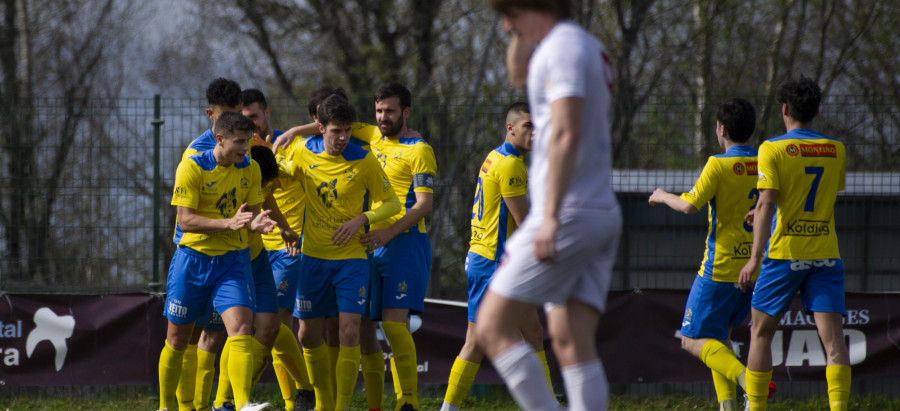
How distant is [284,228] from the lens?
5.71 m

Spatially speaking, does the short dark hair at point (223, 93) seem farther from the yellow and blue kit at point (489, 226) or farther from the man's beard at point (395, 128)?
the yellow and blue kit at point (489, 226)

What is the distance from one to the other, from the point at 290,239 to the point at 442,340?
2325 mm

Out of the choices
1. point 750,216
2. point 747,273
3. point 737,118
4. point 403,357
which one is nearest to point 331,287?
point 403,357

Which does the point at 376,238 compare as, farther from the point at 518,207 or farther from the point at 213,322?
Answer: the point at 213,322

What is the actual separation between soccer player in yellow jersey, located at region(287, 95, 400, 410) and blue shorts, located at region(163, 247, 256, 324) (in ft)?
1.72

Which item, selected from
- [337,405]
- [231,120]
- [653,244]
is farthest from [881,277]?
[231,120]

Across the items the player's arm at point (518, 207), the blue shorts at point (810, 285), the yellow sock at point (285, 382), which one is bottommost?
the yellow sock at point (285, 382)

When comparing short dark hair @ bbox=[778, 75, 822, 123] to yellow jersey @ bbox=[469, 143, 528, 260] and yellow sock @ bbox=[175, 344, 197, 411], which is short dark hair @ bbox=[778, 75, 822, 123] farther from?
yellow sock @ bbox=[175, 344, 197, 411]

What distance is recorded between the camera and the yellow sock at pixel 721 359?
5676mm

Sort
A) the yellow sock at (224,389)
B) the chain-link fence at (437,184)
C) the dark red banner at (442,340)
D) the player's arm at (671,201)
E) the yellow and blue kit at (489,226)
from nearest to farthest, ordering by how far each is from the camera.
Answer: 1. the player's arm at (671,201)
2. the yellow and blue kit at (489,226)
3. the yellow sock at (224,389)
4. the dark red banner at (442,340)
5. the chain-link fence at (437,184)

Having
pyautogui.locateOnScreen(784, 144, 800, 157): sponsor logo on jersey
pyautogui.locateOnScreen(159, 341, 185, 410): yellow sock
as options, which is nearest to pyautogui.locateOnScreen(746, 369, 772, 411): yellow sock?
pyautogui.locateOnScreen(784, 144, 800, 157): sponsor logo on jersey

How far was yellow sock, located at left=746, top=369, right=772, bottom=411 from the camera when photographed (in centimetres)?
559

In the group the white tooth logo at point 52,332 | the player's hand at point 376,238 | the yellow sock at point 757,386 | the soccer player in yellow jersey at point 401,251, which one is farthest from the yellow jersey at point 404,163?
the white tooth logo at point 52,332

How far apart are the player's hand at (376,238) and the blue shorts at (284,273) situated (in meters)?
0.82
